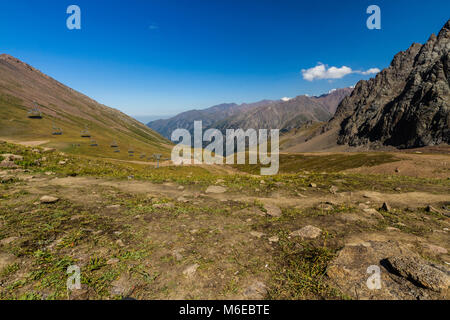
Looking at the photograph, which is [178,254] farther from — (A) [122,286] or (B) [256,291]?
(B) [256,291]

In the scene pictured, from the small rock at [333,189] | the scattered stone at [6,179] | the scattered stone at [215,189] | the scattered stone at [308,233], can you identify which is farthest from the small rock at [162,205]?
the small rock at [333,189]

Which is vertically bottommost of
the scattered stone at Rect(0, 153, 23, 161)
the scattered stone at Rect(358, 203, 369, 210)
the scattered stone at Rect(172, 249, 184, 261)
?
the scattered stone at Rect(358, 203, 369, 210)

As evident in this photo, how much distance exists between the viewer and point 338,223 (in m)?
8.04

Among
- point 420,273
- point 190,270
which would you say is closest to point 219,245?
point 190,270

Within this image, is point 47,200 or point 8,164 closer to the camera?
point 47,200

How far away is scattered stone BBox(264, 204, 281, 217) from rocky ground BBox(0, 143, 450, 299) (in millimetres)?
61

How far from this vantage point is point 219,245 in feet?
21.0

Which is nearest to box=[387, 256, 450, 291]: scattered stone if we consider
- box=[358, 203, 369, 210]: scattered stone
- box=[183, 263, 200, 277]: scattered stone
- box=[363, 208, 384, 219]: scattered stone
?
box=[363, 208, 384, 219]: scattered stone

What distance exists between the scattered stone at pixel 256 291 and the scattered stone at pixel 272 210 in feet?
15.9

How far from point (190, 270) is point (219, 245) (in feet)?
5.02

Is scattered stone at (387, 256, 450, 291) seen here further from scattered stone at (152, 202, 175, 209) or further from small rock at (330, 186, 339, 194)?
scattered stone at (152, 202, 175, 209)

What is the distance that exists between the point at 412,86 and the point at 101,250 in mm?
228289

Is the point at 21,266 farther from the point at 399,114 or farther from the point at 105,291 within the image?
the point at 399,114

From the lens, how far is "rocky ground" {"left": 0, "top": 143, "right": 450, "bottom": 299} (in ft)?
14.3
